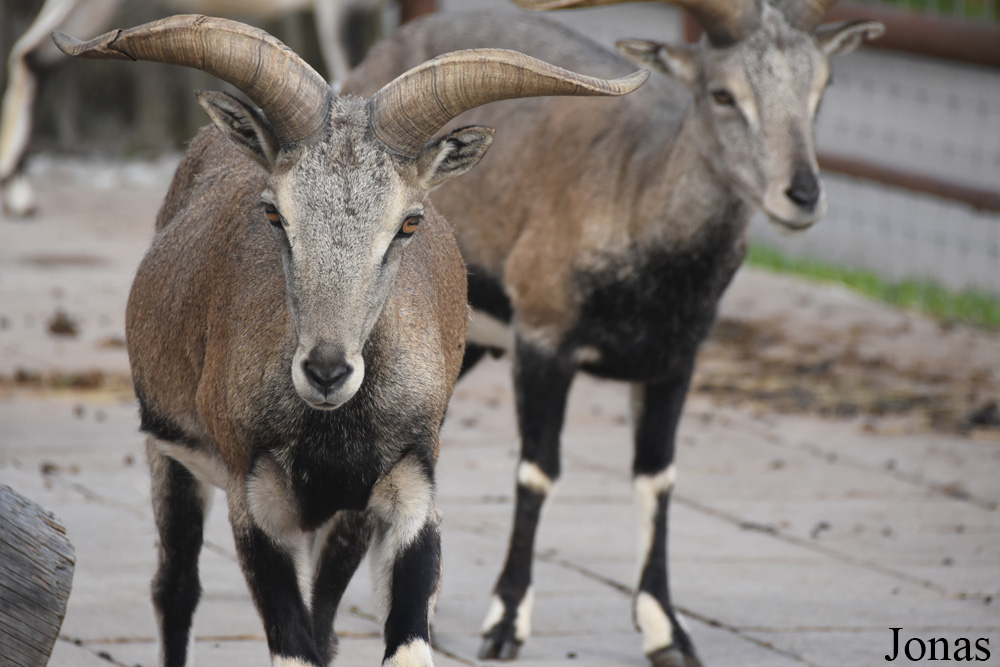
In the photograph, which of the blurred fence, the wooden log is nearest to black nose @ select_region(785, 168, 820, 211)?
the wooden log

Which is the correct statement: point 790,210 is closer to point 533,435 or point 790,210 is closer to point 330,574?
point 533,435

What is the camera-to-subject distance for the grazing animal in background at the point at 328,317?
3.88m

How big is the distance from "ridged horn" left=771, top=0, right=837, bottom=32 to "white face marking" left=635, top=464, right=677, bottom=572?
5.92 ft

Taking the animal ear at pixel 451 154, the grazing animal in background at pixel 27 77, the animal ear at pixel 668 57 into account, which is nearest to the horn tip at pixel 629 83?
the animal ear at pixel 451 154

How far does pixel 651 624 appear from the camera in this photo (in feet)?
17.2

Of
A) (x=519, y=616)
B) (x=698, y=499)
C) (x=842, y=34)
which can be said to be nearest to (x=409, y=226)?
(x=519, y=616)

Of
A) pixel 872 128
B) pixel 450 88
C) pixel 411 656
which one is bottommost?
pixel 872 128

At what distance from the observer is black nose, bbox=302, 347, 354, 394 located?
3.67 meters

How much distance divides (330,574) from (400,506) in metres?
0.61

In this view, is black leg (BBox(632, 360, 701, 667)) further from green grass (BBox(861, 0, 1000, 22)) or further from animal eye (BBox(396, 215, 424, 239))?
green grass (BBox(861, 0, 1000, 22))

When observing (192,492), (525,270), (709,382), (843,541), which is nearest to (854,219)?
(709,382)

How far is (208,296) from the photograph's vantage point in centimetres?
452

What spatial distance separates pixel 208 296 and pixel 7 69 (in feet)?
36.8

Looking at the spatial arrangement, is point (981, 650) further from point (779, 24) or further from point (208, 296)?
point (208, 296)
